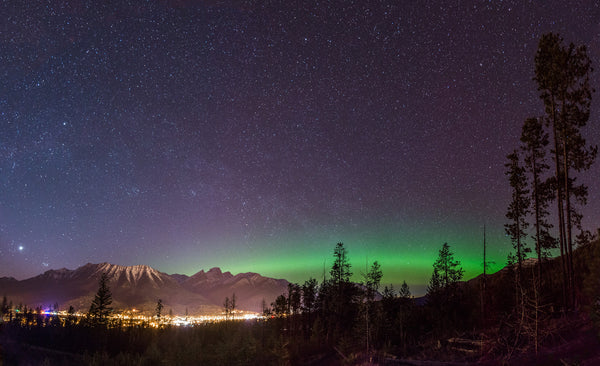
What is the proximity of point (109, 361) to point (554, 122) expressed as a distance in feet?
241

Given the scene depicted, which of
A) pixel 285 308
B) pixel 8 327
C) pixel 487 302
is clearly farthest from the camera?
pixel 8 327

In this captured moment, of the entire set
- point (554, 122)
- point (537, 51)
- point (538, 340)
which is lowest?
point (538, 340)

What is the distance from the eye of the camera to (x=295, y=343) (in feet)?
201

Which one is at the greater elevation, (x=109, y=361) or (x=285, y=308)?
(x=285, y=308)

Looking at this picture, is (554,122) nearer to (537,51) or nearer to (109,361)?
(537,51)

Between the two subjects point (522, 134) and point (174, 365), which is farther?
point (174, 365)

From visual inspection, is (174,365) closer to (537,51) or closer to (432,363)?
(432,363)

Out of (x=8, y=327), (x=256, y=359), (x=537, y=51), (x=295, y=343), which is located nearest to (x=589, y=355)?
(x=537, y=51)

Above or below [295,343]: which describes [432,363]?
above

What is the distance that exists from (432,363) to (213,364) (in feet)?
124

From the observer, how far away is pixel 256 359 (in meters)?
47.5

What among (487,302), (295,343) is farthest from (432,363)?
(295,343)

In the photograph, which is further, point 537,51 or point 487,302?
point 487,302

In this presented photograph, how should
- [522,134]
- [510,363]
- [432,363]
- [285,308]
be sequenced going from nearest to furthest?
[510,363] → [432,363] → [522,134] → [285,308]
